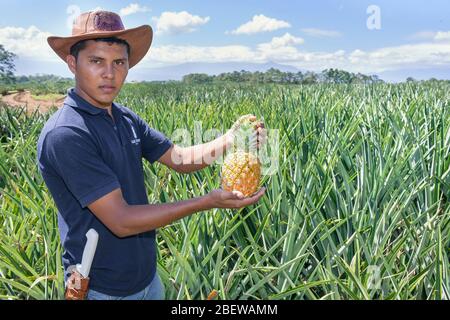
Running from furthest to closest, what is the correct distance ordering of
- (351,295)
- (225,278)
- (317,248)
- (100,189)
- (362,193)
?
(362,193)
(317,248)
(225,278)
(351,295)
(100,189)

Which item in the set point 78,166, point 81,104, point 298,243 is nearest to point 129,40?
point 81,104

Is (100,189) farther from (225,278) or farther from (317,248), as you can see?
(317,248)

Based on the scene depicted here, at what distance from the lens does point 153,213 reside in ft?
3.60

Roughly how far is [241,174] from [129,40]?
46 cm

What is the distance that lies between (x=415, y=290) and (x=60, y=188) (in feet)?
3.26

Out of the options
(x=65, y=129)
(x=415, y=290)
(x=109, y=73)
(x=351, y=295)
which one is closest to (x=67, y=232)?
(x=65, y=129)

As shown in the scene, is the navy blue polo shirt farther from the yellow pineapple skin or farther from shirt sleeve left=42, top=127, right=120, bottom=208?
the yellow pineapple skin

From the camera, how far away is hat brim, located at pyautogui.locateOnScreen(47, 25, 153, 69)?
119cm

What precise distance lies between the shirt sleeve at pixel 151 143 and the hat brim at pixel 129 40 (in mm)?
196

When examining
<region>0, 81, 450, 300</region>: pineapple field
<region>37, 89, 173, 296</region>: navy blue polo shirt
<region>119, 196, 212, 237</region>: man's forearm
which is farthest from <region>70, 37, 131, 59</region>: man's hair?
<region>0, 81, 450, 300</region>: pineapple field

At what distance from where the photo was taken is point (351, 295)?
1188 mm

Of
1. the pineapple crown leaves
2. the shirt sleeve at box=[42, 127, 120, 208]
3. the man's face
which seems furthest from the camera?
the pineapple crown leaves

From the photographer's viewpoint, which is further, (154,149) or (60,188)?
(154,149)

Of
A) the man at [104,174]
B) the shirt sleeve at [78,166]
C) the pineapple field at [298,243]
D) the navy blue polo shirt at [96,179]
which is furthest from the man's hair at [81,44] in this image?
the pineapple field at [298,243]
